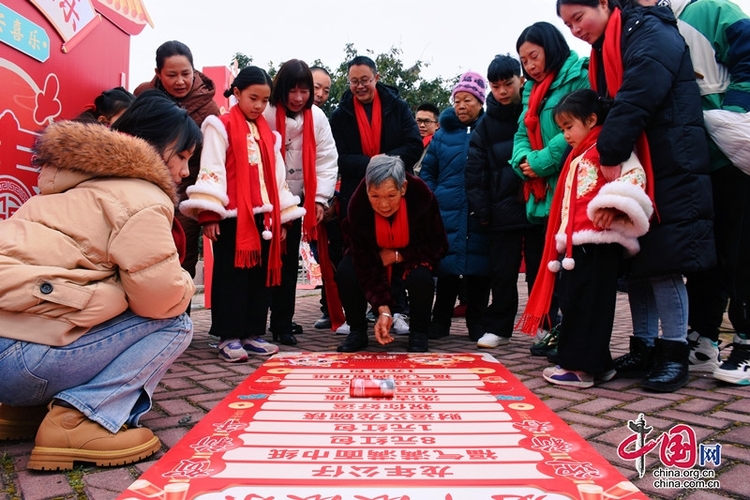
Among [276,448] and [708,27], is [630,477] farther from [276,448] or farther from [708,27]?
[708,27]

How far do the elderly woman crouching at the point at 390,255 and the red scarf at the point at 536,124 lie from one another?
0.60 meters

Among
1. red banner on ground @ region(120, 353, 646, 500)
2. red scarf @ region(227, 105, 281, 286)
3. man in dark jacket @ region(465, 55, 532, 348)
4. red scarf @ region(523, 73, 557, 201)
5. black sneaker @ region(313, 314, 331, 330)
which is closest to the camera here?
red banner on ground @ region(120, 353, 646, 500)

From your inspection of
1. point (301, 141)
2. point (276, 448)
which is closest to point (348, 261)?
point (301, 141)

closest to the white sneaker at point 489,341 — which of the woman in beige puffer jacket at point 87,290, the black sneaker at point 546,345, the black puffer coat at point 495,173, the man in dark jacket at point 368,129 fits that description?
the black sneaker at point 546,345

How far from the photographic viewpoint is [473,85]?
3.88 meters

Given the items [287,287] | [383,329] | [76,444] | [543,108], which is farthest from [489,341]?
[76,444]

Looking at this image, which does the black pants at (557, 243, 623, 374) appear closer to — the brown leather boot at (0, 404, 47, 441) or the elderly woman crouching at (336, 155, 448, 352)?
the elderly woman crouching at (336, 155, 448, 352)

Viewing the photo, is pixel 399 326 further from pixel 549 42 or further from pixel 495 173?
pixel 549 42

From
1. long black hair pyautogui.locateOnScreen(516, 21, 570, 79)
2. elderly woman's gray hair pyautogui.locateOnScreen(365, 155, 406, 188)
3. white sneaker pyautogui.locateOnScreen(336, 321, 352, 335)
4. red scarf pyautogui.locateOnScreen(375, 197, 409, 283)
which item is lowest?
white sneaker pyautogui.locateOnScreen(336, 321, 352, 335)

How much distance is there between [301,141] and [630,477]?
9.38 feet

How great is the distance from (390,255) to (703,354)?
69.0 inches

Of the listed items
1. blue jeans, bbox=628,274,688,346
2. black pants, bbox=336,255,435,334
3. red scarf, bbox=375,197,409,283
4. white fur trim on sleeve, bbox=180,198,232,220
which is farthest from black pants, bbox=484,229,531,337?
white fur trim on sleeve, bbox=180,198,232,220

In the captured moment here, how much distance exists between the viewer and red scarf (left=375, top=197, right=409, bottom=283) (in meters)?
3.25

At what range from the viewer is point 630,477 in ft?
4.86
